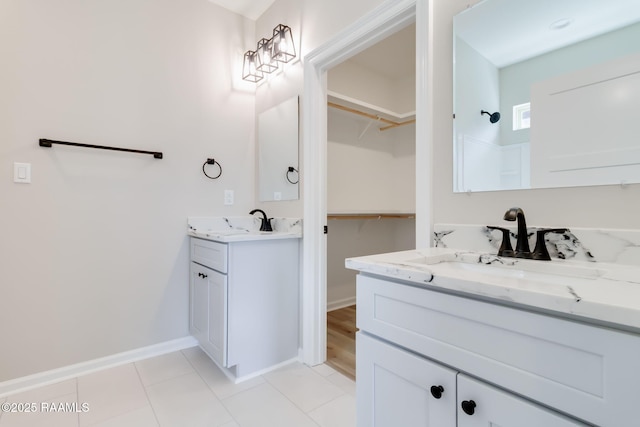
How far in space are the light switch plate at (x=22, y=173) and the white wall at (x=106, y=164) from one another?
26mm

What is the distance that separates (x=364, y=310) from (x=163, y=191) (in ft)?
5.90

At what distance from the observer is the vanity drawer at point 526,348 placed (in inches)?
20.0

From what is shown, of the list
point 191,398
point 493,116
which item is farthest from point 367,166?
point 191,398

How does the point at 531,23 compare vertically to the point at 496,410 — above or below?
above

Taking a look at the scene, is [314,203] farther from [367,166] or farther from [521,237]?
[367,166]

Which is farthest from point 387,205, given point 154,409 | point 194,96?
point 154,409

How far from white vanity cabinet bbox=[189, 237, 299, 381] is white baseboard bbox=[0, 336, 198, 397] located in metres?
0.21

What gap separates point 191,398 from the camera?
160 cm

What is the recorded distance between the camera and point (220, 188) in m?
2.38

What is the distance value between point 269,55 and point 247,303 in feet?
5.85

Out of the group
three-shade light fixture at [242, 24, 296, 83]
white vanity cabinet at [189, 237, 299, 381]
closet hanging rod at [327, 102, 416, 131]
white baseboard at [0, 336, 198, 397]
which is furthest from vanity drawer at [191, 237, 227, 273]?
closet hanging rod at [327, 102, 416, 131]

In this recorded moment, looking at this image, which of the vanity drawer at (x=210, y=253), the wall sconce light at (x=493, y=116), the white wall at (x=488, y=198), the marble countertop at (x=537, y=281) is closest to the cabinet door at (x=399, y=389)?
the marble countertop at (x=537, y=281)

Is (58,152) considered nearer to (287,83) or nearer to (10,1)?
(10,1)

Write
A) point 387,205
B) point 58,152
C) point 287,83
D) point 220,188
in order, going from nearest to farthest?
point 58,152, point 287,83, point 220,188, point 387,205
